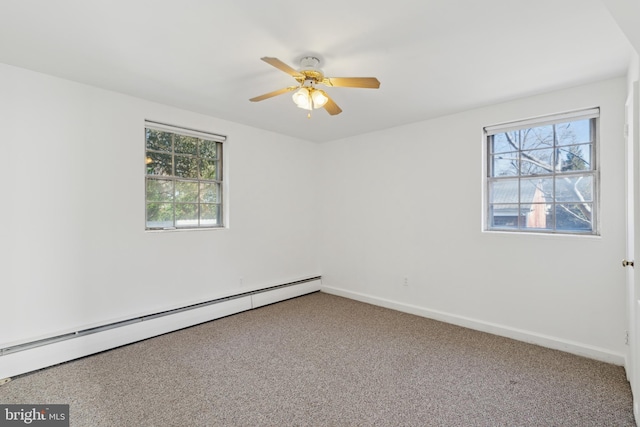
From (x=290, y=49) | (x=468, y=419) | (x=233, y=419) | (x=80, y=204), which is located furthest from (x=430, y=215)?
(x=80, y=204)

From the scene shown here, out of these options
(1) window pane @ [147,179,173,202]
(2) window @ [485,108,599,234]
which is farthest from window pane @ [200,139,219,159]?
(2) window @ [485,108,599,234]

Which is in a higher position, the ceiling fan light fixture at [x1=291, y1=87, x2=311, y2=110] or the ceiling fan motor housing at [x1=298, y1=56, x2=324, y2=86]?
the ceiling fan motor housing at [x1=298, y1=56, x2=324, y2=86]

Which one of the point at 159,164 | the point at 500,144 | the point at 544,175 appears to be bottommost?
the point at 544,175

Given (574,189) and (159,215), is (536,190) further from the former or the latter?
(159,215)

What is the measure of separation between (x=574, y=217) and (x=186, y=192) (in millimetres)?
4078

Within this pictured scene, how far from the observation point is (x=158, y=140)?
3.37m

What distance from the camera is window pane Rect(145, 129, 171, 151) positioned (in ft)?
10.8

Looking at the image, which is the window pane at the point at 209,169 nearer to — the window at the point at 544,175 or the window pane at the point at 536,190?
the window at the point at 544,175

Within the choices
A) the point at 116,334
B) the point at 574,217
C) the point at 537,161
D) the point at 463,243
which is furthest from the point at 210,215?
the point at 574,217

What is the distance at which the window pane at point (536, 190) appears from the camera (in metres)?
3.04

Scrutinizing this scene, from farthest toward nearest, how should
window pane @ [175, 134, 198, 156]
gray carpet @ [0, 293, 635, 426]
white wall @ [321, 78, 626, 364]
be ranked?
1. window pane @ [175, 134, 198, 156]
2. white wall @ [321, 78, 626, 364]
3. gray carpet @ [0, 293, 635, 426]

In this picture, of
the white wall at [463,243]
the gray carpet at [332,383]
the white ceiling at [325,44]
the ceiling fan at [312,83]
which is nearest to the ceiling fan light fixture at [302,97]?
the ceiling fan at [312,83]

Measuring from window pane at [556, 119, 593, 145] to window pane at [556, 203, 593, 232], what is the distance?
610 mm

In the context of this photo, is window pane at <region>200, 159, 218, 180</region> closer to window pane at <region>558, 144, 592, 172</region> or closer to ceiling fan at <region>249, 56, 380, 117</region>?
ceiling fan at <region>249, 56, 380, 117</region>
